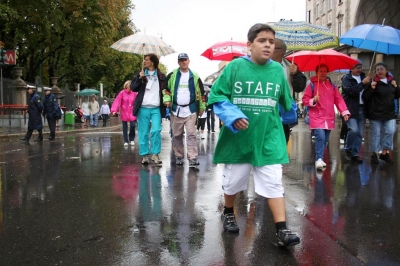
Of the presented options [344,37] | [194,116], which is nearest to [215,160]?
[194,116]

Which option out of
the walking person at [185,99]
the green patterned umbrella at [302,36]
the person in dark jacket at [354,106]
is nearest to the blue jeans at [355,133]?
the person in dark jacket at [354,106]

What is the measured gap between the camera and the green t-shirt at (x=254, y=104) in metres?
3.94

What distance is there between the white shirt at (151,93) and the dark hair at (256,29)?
4429 mm

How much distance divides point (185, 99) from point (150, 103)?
2.08 feet

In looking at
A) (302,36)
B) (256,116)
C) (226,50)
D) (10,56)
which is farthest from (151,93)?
(10,56)

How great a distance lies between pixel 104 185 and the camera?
6.35m

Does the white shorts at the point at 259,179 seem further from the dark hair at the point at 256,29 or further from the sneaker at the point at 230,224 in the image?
the dark hair at the point at 256,29

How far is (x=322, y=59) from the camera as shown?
7996 mm

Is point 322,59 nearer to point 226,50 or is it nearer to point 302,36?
point 302,36

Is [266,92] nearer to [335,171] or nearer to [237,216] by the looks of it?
[237,216]

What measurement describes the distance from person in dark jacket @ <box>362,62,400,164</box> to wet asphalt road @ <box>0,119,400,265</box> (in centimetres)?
94

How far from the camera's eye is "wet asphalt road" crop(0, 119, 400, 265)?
3502mm

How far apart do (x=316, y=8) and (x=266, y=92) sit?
5068 centimetres

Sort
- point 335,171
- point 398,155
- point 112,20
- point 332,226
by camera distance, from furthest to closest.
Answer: point 112,20, point 398,155, point 335,171, point 332,226
